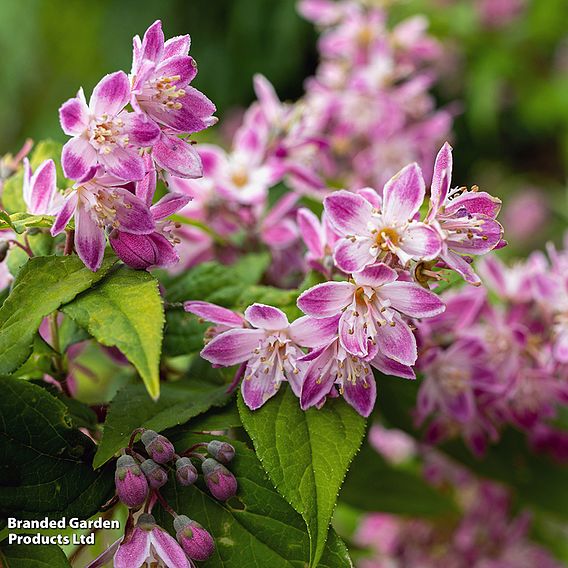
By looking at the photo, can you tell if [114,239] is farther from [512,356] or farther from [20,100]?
[20,100]

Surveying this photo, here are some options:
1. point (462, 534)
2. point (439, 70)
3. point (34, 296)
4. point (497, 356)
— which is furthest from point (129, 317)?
point (439, 70)

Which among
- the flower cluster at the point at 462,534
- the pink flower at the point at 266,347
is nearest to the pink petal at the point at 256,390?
the pink flower at the point at 266,347

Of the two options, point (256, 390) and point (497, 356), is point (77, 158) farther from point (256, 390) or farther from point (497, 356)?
point (497, 356)

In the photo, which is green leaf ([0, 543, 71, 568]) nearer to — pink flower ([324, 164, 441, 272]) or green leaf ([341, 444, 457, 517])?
pink flower ([324, 164, 441, 272])

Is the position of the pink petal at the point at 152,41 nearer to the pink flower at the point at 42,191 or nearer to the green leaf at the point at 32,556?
the pink flower at the point at 42,191

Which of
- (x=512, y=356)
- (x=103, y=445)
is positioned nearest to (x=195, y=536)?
(x=103, y=445)

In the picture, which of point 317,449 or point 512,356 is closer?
point 317,449

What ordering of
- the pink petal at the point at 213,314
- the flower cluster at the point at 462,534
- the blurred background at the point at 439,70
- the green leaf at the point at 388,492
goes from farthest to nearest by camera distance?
the blurred background at the point at 439,70, the flower cluster at the point at 462,534, the green leaf at the point at 388,492, the pink petal at the point at 213,314

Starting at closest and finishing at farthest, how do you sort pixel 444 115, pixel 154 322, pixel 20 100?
1. pixel 154 322
2. pixel 444 115
3. pixel 20 100
